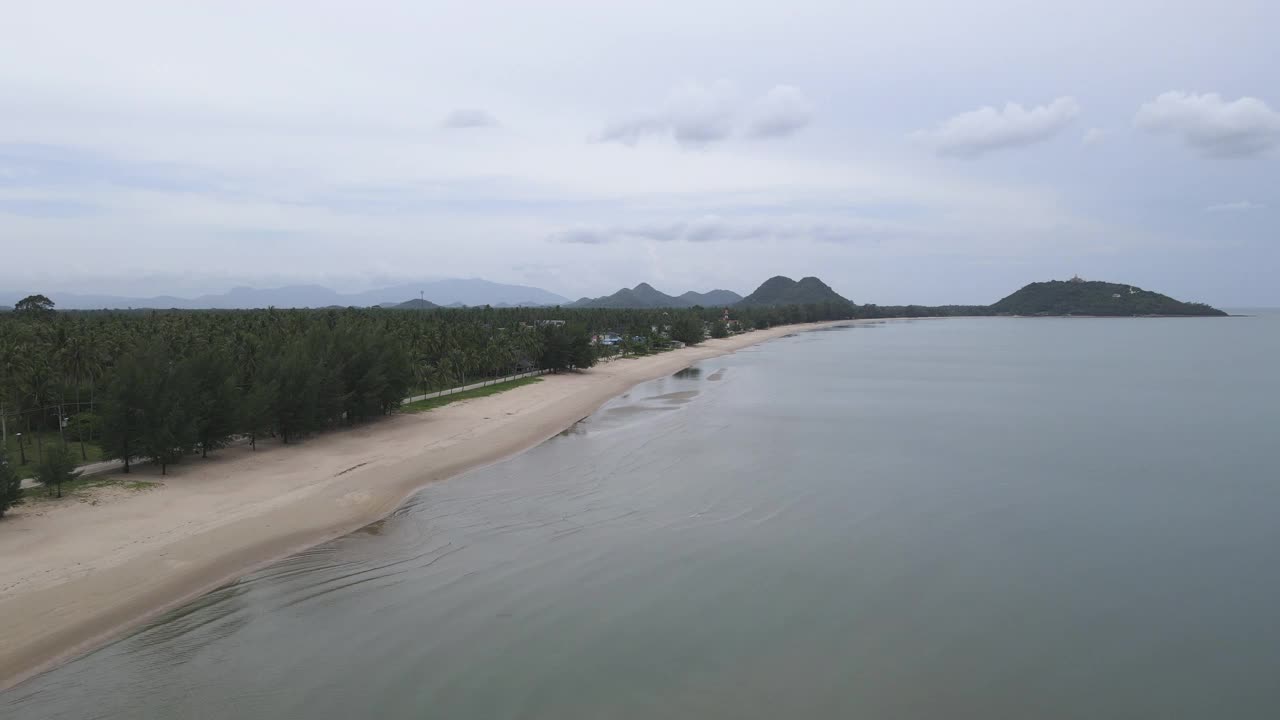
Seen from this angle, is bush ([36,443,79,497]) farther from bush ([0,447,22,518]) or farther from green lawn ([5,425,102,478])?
green lawn ([5,425,102,478])

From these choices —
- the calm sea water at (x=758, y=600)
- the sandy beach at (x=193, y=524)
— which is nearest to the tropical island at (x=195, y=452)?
the sandy beach at (x=193, y=524)

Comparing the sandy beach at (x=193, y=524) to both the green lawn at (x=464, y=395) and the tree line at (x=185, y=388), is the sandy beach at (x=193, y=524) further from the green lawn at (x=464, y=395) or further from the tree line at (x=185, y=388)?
the green lawn at (x=464, y=395)

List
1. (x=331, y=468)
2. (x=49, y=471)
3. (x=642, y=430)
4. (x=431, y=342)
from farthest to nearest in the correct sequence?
(x=431, y=342), (x=642, y=430), (x=331, y=468), (x=49, y=471)

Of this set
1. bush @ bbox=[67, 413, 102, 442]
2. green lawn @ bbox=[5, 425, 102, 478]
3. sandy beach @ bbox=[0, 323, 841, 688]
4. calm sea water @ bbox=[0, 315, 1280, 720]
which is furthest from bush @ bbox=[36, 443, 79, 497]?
calm sea water @ bbox=[0, 315, 1280, 720]

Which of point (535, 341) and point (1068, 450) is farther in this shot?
point (535, 341)

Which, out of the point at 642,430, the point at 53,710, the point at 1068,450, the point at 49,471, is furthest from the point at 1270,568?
the point at 49,471

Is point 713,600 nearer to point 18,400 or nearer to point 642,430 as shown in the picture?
point 642,430
